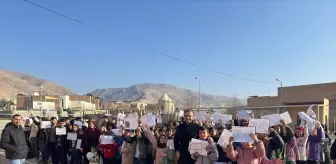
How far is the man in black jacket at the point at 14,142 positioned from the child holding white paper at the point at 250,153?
4.20 metres

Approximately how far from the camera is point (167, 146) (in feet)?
28.8

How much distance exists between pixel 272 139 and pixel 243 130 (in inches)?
87.0

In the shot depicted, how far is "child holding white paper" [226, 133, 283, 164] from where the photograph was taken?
21.9 feet

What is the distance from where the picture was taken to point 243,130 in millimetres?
6750

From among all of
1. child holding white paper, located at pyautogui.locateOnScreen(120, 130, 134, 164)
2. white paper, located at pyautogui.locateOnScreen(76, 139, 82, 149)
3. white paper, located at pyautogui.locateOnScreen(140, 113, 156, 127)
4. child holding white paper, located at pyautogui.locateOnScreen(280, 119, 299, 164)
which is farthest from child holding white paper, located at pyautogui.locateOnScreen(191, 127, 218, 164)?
white paper, located at pyautogui.locateOnScreen(76, 139, 82, 149)

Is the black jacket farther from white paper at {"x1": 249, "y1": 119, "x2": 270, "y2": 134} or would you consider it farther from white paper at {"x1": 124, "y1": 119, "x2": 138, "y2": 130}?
white paper at {"x1": 249, "y1": 119, "x2": 270, "y2": 134}

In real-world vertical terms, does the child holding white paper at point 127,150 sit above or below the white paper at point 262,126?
below

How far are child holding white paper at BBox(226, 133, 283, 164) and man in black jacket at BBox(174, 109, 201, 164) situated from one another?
3.48 ft

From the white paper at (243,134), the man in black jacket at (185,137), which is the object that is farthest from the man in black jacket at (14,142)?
the white paper at (243,134)

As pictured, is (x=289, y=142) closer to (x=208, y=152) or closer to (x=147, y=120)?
(x=208, y=152)

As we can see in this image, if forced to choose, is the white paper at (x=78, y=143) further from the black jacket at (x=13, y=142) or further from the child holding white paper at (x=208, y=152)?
the child holding white paper at (x=208, y=152)

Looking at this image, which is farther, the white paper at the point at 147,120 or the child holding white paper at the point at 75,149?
the child holding white paper at the point at 75,149

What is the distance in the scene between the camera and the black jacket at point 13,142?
25.9ft

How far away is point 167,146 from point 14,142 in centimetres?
320
